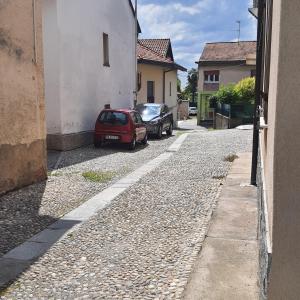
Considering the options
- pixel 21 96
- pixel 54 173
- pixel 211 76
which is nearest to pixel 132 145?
pixel 54 173

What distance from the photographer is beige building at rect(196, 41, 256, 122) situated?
44153 millimetres

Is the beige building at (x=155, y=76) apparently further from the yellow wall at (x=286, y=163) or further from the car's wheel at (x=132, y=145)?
the yellow wall at (x=286, y=163)

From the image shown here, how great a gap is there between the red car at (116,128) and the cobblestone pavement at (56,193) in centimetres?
128

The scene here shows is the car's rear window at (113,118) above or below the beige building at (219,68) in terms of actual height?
below

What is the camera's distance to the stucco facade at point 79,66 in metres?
14.7

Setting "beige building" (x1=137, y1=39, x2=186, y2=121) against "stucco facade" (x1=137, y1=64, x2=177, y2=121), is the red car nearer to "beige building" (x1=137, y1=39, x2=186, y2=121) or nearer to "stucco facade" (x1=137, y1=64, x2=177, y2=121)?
"beige building" (x1=137, y1=39, x2=186, y2=121)

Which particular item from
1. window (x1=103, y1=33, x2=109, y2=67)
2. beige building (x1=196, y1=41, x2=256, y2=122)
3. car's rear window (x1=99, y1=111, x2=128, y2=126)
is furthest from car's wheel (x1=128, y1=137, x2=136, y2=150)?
beige building (x1=196, y1=41, x2=256, y2=122)

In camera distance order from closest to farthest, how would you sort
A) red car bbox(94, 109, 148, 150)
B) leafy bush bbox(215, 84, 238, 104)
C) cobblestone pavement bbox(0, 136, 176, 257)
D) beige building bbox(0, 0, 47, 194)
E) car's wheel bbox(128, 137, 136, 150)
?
cobblestone pavement bbox(0, 136, 176, 257) < beige building bbox(0, 0, 47, 194) < red car bbox(94, 109, 148, 150) < car's wheel bbox(128, 137, 136, 150) < leafy bush bbox(215, 84, 238, 104)

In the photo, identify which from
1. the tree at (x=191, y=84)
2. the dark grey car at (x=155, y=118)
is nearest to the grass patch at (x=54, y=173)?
the dark grey car at (x=155, y=118)

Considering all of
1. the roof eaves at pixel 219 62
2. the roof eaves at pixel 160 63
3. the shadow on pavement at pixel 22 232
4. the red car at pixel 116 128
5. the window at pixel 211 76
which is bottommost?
the shadow on pavement at pixel 22 232

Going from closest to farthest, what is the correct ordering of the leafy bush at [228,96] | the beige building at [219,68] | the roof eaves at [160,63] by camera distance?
the roof eaves at [160,63]
the leafy bush at [228,96]
the beige building at [219,68]

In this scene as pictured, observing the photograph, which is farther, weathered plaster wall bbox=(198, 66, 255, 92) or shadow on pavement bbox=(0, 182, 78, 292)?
weathered plaster wall bbox=(198, 66, 255, 92)

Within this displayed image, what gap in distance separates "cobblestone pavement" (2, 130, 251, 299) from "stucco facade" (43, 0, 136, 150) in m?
7.07

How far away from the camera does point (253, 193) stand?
25.6 feet
